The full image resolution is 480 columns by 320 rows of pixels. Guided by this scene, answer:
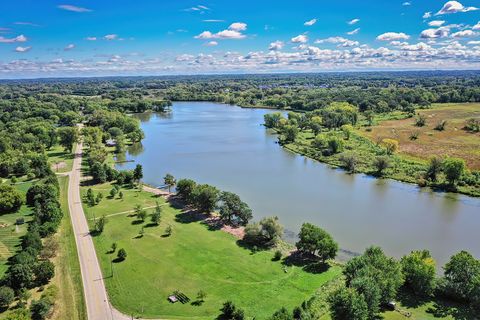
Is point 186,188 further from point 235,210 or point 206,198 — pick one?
point 235,210

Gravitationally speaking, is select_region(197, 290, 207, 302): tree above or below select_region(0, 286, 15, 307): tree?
below

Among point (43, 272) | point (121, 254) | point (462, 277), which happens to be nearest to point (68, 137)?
point (121, 254)

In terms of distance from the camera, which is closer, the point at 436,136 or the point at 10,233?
the point at 10,233

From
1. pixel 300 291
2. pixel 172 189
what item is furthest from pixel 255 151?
pixel 300 291

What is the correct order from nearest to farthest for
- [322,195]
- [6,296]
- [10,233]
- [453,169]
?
[6,296], [10,233], [322,195], [453,169]

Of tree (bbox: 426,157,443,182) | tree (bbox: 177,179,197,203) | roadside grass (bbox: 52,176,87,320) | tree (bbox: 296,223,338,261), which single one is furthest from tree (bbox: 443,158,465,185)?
roadside grass (bbox: 52,176,87,320)

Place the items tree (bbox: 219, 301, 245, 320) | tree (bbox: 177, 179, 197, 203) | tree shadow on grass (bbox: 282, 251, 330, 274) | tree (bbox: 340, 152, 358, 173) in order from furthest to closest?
tree (bbox: 340, 152, 358, 173), tree (bbox: 177, 179, 197, 203), tree shadow on grass (bbox: 282, 251, 330, 274), tree (bbox: 219, 301, 245, 320)

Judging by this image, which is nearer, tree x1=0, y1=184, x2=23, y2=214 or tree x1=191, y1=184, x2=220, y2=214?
tree x1=191, y1=184, x2=220, y2=214

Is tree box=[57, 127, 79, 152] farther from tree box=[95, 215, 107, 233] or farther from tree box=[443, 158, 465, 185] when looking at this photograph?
tree box=[443, 158, 465, 185]
